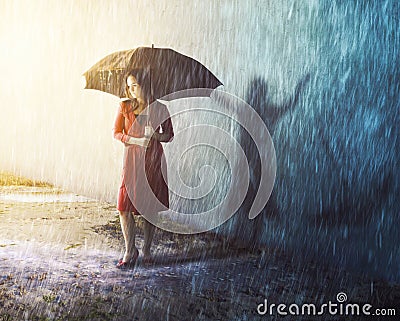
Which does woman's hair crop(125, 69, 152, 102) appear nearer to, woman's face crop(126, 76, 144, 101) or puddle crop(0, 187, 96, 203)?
woman's face crop(126, 76, 144, 101)

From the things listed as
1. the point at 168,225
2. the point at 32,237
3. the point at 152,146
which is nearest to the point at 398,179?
the point at 152,146

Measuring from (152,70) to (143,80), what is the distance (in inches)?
4.7

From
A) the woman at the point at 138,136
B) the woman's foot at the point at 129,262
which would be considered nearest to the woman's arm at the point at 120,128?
the woman at the point at 138,136

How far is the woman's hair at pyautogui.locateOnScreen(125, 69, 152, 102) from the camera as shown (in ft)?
10.6

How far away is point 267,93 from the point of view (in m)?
3.86

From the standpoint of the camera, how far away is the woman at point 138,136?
323 cm

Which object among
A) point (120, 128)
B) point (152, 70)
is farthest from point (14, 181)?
point (152, 70)

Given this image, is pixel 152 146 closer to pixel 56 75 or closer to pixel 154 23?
pixel 154 23

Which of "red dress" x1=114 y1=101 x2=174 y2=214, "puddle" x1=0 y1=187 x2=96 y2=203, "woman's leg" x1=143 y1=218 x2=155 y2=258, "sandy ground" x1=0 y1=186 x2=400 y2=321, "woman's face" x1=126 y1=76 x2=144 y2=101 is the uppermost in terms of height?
"woman's face" x1=126 y1=76 x2=144 y2=101

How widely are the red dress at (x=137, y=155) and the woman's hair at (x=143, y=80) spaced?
0.07 metres

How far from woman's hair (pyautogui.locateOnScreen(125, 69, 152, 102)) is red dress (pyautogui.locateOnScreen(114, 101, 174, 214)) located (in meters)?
0.07

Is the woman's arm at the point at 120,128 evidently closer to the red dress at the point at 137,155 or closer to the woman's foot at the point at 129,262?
the red dress at the point at 137,155

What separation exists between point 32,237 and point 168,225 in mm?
1049

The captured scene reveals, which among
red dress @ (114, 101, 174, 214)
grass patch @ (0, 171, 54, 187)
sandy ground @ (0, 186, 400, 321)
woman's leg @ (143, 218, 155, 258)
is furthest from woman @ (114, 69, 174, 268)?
grass patch @ (0, 171, 54, 187)
